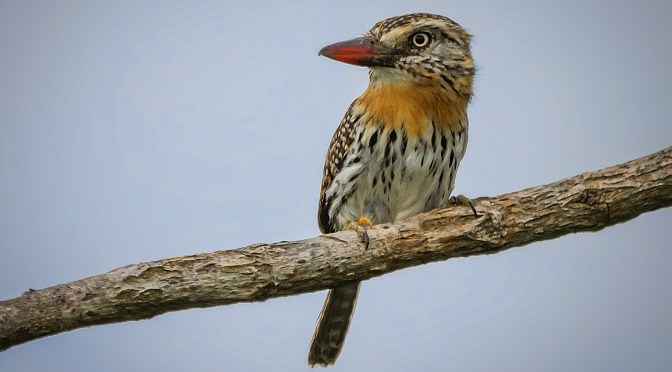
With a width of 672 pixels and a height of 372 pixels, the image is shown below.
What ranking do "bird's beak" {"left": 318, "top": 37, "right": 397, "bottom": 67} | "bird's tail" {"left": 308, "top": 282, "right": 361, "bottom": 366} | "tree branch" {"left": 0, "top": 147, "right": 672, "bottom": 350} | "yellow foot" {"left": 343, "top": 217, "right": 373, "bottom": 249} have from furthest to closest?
"bird's tail" {"left": 308, "top": 282, "right": 361, "bottom": 366}, "bird's beak" {"left": 318, "top": 37, "right": 397, "bottom": 67}, "yellow foot" {"left": 343, "top": 217, "right": 373, "bottom": 249}, "tree branch" {"left": 0, "top": 147, "right": 672, "bottom": 350}

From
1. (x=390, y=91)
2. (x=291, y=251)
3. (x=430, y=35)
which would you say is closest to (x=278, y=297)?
(x=291, y=251)

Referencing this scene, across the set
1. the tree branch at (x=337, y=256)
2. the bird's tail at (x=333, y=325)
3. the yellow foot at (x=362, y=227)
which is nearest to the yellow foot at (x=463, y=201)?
the tree branch at (x=337, y=256)

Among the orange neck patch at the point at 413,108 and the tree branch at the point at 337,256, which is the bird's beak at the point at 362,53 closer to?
the orange neck patch at the point at 413,108

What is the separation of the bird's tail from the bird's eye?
1.99 m

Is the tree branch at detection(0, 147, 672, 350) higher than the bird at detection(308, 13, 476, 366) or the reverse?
the reverse

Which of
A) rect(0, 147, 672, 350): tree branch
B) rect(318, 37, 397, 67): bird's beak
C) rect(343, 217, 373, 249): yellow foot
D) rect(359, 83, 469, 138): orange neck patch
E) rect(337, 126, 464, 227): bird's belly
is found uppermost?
rect(318, 37, 397, 67): bird's beak

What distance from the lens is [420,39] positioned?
6406 millimetres

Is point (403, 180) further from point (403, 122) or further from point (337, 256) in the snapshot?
point (337, 256)

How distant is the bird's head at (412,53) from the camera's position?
6.34 metres

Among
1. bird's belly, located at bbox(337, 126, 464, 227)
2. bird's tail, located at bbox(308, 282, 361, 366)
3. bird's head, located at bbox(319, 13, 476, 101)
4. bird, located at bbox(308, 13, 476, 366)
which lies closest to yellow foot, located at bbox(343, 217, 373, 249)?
bird, located at bbox(308, 13, 476, 366)

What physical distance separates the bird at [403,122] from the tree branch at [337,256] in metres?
0.55

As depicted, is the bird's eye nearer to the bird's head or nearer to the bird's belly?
the bird's head

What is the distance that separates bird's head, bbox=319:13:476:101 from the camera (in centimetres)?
634

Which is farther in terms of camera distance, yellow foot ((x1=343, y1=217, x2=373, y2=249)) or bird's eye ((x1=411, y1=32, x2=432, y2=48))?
bird's eye ((x1=411, y1=32, x2=432, y2=48))
